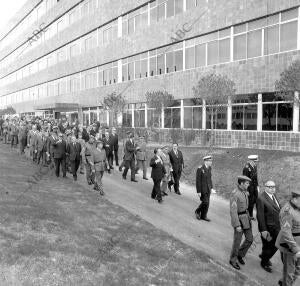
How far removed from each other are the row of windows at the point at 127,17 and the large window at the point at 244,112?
734cm

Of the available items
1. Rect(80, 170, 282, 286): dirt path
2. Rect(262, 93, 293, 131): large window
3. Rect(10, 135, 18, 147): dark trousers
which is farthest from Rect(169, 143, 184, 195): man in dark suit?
Rect(10, 135, 18, 147): dark trousers

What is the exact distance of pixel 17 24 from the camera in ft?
216

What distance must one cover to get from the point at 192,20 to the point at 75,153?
14486 millimetres

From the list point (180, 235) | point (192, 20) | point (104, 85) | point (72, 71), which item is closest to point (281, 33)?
point (192, 20)

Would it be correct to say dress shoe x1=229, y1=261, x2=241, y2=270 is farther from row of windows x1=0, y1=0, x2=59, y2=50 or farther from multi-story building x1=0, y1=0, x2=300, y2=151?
row of windows x1=0, y1=0, x2=59, y2=50

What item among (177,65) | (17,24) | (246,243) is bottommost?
(246,243)

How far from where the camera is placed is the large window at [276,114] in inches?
761

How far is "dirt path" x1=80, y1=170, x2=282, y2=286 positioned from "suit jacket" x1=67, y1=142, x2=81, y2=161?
3.07 feet

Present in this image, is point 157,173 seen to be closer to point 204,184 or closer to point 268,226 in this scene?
point 204,184

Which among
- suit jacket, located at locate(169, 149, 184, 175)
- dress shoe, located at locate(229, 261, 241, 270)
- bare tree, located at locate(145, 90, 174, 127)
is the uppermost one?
bare tree, located at locate(145, 90, 174, 127)

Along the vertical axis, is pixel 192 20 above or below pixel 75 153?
above

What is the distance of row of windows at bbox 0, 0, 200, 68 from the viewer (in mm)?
27513

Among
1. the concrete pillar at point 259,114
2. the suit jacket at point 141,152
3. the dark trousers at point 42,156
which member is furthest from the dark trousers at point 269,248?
the concrete pillar at point 259,114

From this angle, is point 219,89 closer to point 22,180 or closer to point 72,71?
point 22,180
